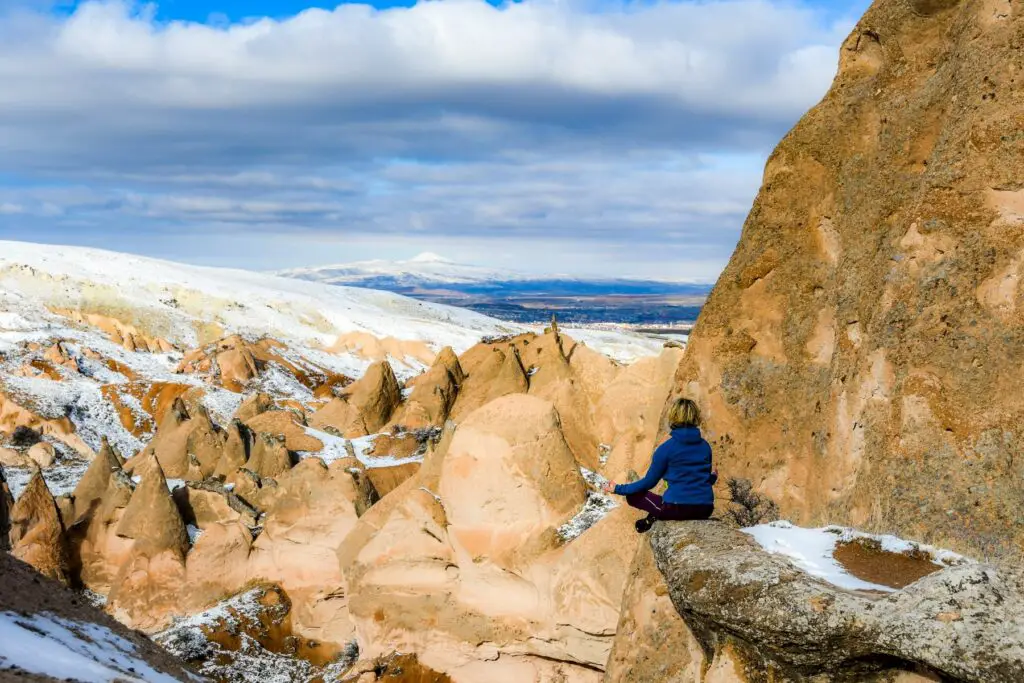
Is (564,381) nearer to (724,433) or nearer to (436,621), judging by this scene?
(436,621)

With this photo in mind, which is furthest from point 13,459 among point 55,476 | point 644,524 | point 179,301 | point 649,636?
point 179,301

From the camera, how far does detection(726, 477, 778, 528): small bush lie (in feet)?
35.9

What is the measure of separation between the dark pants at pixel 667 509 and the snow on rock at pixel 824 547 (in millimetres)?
471

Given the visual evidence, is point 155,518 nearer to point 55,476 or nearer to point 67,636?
point 67,636

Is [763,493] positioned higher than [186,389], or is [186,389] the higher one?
[763,493]

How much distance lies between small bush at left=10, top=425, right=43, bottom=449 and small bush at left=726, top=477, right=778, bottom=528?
131 ft

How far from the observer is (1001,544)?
7.74 m

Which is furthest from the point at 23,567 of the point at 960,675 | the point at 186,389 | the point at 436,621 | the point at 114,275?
the point at 114,275

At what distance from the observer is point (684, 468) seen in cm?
857

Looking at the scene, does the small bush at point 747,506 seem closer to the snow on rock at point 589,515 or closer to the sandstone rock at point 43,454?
the snow on rock at point 589,515

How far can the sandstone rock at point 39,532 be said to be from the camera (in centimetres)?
2458

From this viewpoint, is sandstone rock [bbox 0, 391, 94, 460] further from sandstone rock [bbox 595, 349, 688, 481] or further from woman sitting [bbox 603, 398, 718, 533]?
woman sitting [bbox 603, 398, 718, 533]

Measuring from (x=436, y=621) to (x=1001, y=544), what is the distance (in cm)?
1315

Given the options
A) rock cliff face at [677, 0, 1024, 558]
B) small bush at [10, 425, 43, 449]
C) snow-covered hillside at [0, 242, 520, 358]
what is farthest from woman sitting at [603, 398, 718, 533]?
snow-covered hillside at [0, 242, 520, 358]
